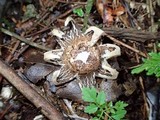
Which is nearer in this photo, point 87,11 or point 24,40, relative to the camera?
point 87,11

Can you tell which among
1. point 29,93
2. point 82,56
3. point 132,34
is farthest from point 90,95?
point 132,34

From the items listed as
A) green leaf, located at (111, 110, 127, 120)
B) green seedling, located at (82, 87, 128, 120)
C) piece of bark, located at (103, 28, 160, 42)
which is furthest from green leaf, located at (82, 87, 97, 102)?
piece of bark, located at (103, 28, 160, 42)

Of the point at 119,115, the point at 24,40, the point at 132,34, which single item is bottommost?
A: the point at 119,115

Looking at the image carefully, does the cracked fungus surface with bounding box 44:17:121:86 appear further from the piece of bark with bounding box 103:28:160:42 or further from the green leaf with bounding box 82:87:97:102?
the green leaf with bounding box 82:87:97:102

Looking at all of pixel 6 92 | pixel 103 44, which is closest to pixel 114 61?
pixel 103 44

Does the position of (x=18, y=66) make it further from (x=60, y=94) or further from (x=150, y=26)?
(x=150, y=26)

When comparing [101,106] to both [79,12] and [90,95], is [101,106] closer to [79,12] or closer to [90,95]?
[90,95]
